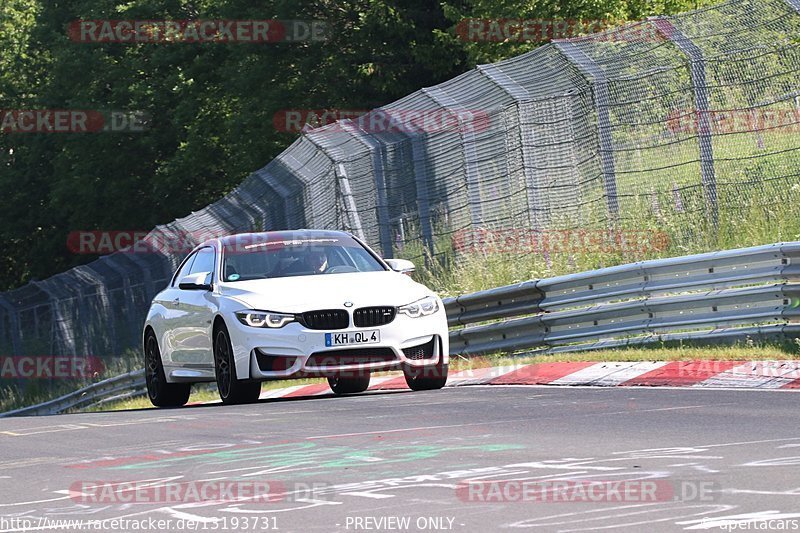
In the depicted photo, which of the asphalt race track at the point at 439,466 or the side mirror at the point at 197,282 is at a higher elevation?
the side mirror at the point at 197,282

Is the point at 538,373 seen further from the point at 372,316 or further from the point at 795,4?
the point at 795,4

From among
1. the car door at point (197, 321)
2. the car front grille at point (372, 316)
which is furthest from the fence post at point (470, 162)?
the car front grille at point (372, 316)

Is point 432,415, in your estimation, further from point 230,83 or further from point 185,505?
point 230,83

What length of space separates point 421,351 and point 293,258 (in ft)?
5.59

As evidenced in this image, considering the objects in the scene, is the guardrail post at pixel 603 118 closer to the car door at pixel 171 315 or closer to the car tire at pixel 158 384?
the car door at pixel 171 315

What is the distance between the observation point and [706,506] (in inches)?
272

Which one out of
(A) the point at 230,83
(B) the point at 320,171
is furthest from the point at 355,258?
(A) the point at 230,83

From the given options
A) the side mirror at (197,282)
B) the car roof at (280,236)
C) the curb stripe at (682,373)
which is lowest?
the curb stripe at (682,373)

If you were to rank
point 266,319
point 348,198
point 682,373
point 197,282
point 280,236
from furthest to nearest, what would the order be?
point 348,198 < point 280,236 < point 197,282 < point 266,319 < point 682,373

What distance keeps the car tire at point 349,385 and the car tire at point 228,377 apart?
1940 mm

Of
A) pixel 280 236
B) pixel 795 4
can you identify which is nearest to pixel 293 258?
pixel 280 236

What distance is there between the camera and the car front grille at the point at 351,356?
1406 cm

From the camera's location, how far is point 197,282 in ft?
50.0

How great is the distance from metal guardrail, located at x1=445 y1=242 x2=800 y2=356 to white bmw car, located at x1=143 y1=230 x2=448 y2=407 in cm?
203
